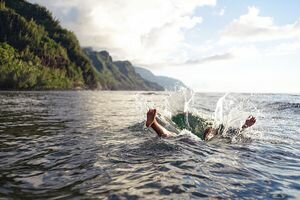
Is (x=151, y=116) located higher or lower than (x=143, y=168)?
higher

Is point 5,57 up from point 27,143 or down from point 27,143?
up

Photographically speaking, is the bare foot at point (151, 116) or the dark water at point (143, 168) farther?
the bare foot at point (151, 116)

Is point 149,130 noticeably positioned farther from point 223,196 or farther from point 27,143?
point 223,196

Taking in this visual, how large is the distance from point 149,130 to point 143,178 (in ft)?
33.5

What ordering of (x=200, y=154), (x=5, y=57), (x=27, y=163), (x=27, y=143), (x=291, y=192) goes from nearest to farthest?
1. (x=291, y=192)
2. (x=27, y=163)
3. (x=200, y=154)
4. (x=27, y=143)
5. (x=5, y=57)

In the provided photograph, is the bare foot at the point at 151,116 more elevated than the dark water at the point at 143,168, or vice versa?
the bare foot at the point at 151,116

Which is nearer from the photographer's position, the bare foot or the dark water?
the dark water

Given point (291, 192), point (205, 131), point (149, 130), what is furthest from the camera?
point (149, 130)

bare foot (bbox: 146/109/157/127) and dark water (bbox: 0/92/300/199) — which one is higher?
bare foot (bbox: 146/109/157/127)

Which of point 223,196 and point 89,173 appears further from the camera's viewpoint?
point 89,173

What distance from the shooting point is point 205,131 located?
1536cm

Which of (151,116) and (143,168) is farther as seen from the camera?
→ (151,116)

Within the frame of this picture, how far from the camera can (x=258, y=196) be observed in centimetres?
727

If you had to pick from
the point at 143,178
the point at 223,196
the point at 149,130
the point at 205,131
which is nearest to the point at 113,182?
the point at 143,178
